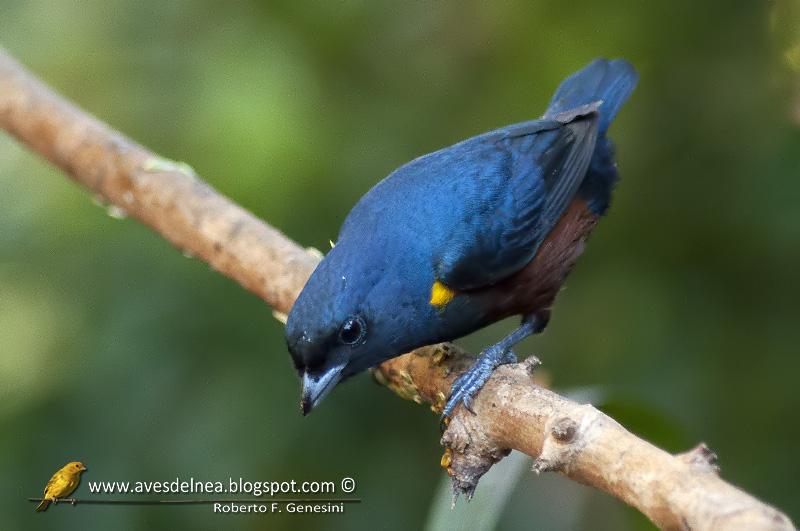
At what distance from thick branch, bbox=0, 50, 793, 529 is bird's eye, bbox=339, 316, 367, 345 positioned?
14.0 inches

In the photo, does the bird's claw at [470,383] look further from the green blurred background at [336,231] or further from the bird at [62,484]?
the bird at [62,484]

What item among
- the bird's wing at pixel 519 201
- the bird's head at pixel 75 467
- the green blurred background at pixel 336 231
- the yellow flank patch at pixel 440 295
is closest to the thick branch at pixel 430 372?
the yellow flank patch at pixel 440 295

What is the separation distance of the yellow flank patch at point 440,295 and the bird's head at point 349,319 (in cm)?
4

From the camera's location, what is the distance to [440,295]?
306 centimetres

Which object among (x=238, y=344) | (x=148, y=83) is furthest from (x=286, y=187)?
(x=148, y=83)

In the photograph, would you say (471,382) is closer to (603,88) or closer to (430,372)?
(430,372)

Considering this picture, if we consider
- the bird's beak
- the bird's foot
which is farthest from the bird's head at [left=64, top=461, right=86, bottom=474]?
the bird's foot

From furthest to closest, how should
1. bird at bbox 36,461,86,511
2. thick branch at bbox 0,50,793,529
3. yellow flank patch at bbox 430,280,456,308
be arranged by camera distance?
bird at bbox 36,461,86,511 < yellow flank patch at bbox 430,280,456,308 < thick branch at bbox 0,50,793,529

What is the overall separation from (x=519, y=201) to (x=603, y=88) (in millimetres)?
884

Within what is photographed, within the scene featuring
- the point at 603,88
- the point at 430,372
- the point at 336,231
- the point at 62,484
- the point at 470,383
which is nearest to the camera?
the point at 470,383

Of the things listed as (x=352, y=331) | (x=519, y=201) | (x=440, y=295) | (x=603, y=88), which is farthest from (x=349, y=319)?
(x=603, y=88)

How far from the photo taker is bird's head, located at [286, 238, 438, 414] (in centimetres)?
270

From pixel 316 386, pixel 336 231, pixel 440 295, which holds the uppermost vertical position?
pixel 336 231

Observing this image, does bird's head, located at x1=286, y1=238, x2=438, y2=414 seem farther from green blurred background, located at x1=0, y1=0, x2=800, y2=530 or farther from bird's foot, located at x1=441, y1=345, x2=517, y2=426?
green blurred background, located at x1=0, y1=0, x2=800, y2=530
